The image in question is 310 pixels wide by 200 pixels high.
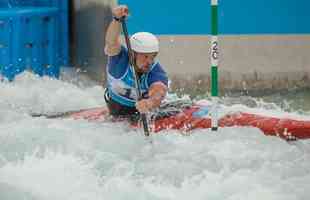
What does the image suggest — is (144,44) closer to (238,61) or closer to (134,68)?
(134,68)

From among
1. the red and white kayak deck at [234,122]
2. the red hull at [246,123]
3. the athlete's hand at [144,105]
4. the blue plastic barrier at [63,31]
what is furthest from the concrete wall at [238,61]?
the athlete's hand at [144,105]

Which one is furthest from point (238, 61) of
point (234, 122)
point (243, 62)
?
point (234, 122)

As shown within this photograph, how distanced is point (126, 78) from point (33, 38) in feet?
10.6

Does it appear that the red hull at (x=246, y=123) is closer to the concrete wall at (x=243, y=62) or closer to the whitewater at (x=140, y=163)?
the whitewater at (x=140, y=163)

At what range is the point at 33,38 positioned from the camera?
32.6 feet

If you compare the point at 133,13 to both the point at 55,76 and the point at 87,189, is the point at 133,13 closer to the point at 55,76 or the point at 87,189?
the point at 55,76

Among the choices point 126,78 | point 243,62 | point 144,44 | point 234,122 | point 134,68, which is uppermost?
point 144,44

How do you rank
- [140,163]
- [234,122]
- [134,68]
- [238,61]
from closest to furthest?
[140,163], [134,68], [234,122], [238,61]

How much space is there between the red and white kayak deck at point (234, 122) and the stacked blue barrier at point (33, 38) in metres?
2.70

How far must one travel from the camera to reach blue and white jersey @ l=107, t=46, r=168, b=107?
22.6 feet

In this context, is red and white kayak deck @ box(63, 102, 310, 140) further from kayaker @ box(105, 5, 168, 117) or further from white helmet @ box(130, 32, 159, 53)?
white helmet @ box(130, 32, 159, 53)

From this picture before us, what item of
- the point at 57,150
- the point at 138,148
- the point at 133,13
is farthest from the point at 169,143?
the point at 133,13

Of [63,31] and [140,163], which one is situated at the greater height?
[63,31]

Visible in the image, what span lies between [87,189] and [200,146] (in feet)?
3.99
